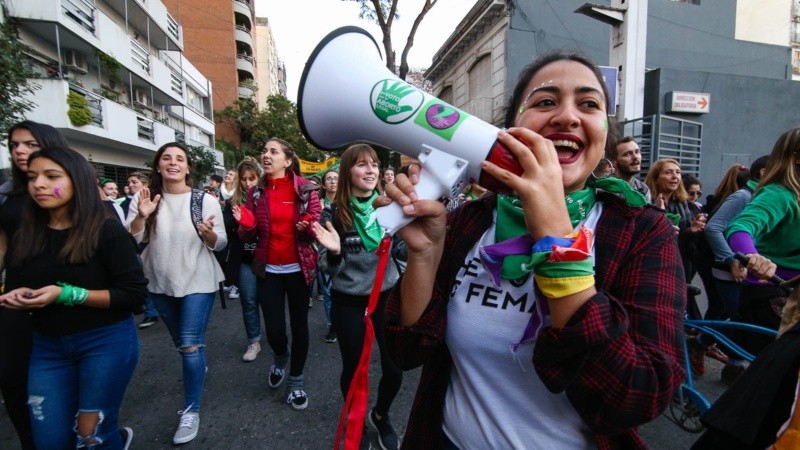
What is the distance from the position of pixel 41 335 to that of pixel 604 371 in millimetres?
2385

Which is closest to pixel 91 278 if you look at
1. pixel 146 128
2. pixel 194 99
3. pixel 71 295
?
pixel 71 295

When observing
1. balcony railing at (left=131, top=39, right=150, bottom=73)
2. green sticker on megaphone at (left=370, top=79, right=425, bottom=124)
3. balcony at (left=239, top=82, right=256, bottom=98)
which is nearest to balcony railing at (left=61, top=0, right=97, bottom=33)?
balcony railing at (left=131, top=39, right=150, bottom=73)

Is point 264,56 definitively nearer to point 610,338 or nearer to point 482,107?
point 482,107

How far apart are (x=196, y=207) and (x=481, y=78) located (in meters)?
14.3

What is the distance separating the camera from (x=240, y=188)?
15.5 ft

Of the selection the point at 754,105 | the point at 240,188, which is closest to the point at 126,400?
the point at 240,188

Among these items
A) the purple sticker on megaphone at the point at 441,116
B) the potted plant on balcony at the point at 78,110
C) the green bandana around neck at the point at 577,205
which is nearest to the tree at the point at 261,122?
the potted plant on balcony at the point at 78,110

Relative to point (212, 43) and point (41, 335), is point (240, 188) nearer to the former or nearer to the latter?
point (41, 335)

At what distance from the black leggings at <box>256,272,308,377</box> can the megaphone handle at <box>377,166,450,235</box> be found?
2230 millimetres

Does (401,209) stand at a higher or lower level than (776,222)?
higher

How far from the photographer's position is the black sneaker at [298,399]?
302 cm

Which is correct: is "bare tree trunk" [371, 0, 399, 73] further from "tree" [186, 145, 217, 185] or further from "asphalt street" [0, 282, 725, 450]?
"tree" [186, 145, 217, 185]

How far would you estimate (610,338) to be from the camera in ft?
2.46

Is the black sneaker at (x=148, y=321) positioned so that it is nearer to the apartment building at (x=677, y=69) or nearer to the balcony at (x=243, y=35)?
the apartment building at (x=677, y=69)
